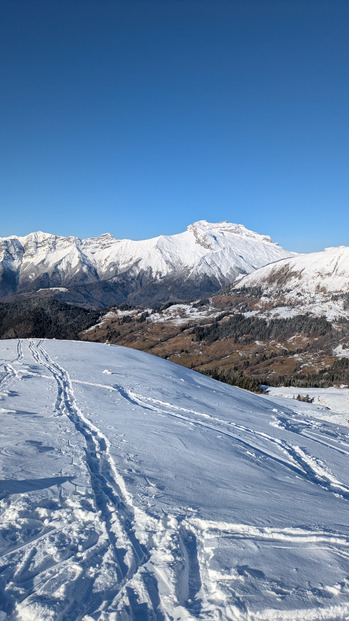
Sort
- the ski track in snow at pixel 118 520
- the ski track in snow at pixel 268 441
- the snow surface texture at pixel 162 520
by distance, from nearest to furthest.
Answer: the snow surface texture at pixel 162 520 → the ski track in snow at pixel 118 520 → the ski track in snow at pixel 268 441

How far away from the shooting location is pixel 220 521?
24.9ft

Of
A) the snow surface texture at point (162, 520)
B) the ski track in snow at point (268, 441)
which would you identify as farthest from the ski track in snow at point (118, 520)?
the ski track in snow at point (268, 441)

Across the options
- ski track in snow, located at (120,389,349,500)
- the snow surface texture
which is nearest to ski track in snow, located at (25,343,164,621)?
the snow surface texture

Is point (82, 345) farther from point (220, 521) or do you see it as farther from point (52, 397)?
point (220, 521)

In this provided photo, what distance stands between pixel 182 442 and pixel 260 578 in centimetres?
836

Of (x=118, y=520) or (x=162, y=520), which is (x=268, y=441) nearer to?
(x=162, y=520)

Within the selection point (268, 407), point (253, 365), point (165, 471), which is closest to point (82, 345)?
point (268, 407)

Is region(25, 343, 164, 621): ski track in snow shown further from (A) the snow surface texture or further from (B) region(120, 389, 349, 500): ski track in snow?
(B) region(120, 389, 349, 500): ski track in snow

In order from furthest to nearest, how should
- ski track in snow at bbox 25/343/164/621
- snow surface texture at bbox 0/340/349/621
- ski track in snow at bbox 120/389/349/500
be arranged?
1. ski track in snow at bbox 120/389/349/500
2. ski track in snow at bbox 25/343/164/621
3. snow surface texture at bbox 0/340/349/621

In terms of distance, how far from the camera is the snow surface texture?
531 cm

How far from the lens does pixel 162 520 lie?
7395 millimetres

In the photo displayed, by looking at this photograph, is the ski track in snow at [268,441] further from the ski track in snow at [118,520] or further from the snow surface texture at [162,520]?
the ski track in snow at [118,520]

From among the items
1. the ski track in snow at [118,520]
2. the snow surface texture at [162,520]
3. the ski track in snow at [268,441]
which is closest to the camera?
the snow surface texture at [162,520]

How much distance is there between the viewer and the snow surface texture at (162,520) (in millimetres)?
5309
